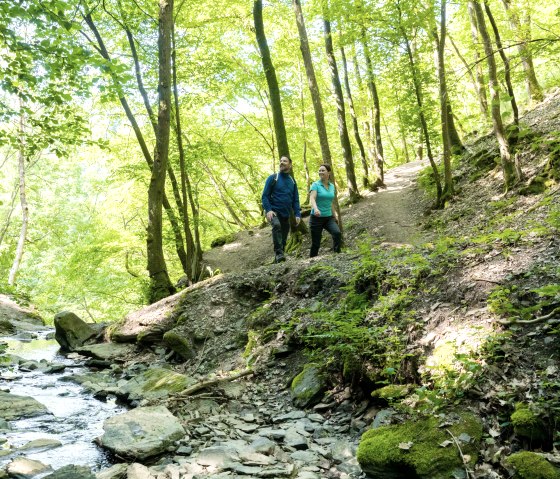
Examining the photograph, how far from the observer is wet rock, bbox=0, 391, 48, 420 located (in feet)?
17.9

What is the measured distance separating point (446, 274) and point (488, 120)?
12648 millimetres

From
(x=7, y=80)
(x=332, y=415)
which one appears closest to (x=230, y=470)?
(x=332, y=415)

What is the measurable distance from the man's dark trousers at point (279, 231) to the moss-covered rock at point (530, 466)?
21.0 feet

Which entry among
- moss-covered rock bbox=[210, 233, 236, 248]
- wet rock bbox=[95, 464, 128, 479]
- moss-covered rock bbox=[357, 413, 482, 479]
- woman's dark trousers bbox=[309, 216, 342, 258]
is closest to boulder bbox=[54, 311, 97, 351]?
woman's dark trousers bbox=[309, 216, 342, 258]

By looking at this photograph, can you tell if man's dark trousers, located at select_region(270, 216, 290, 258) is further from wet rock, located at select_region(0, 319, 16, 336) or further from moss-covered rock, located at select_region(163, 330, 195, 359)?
wet rock, located at select_region(0, 319, 16, 336)

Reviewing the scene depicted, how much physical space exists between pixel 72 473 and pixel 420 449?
293cm

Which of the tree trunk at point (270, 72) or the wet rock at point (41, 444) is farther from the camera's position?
the tree trunk at point (270, 72)

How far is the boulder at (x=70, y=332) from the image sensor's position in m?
10.5

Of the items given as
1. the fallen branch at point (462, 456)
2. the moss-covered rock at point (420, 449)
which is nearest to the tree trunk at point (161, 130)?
→ the moss-covered rock at point (420, 449)

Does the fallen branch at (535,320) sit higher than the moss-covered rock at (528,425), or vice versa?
the fallen branch at (535,320)

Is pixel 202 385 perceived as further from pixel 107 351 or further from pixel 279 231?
pixel 107 351

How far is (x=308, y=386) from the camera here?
17.1 feet

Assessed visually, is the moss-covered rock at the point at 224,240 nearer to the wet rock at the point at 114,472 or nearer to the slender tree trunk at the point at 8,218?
the wet rock at the point at 114,472

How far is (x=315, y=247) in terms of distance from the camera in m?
9.11
